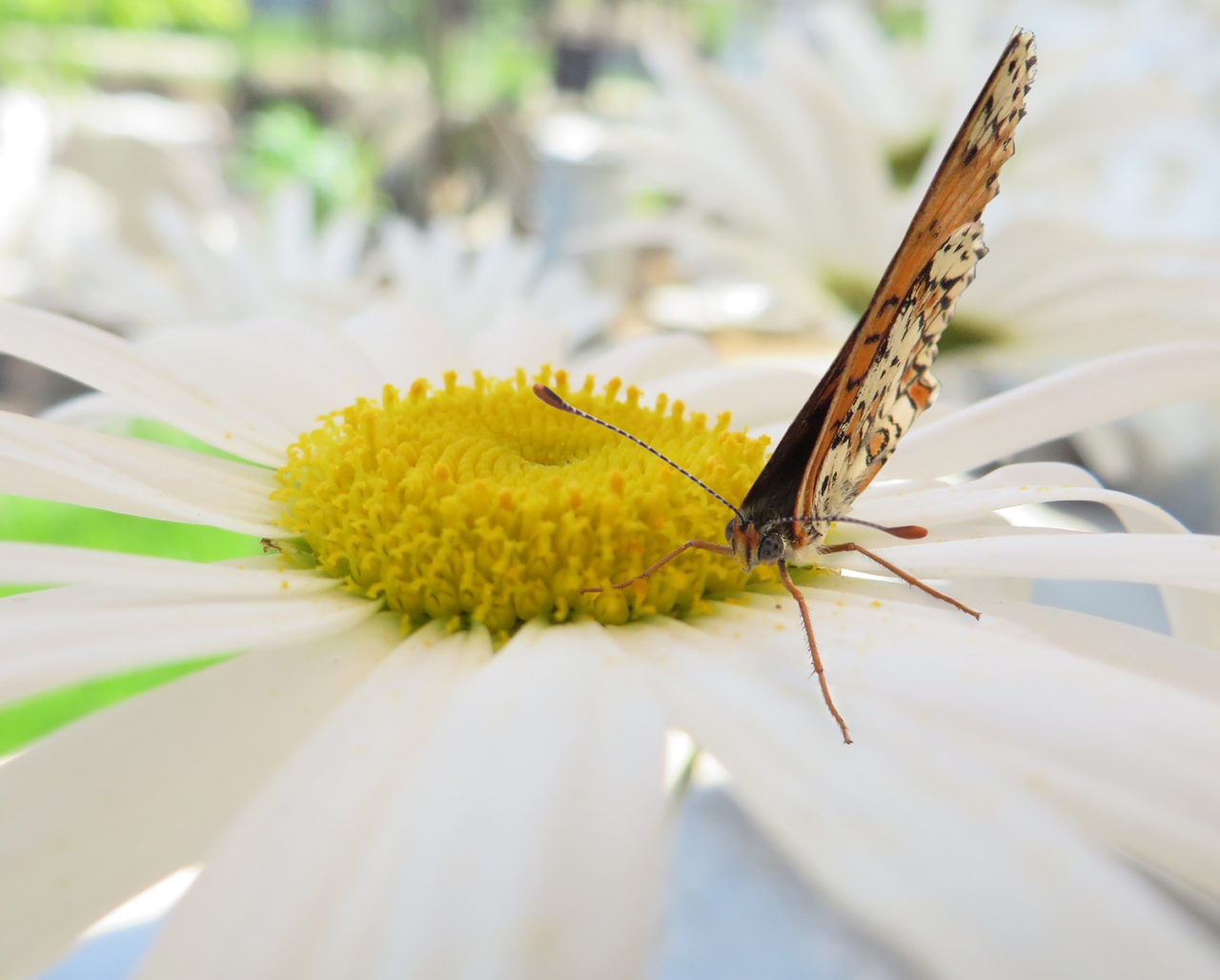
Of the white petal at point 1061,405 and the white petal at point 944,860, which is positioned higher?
the white petal at point 1061,405

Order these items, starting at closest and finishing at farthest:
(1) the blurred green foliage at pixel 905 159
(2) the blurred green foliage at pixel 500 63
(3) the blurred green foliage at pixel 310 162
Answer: (1) the blurred green foliage at pixel 905 159 → (3) the blurred green foliage at pixel 310 162 → (2) the blurred green foliage at pixel 500 63

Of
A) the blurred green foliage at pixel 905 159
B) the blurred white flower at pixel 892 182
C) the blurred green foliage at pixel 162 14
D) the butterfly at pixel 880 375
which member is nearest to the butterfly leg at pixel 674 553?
the butterfly at pixel 880 375

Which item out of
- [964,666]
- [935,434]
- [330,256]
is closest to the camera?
[964,666]

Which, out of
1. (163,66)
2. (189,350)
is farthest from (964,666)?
(163,66)

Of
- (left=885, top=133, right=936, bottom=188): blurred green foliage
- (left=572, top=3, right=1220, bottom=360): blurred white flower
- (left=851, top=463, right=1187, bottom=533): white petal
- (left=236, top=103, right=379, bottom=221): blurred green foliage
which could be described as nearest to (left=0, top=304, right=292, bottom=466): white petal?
(left=851, top=463, right=1187, bottom=533): white petal

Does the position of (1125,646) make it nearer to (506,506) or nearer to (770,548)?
(770,548)

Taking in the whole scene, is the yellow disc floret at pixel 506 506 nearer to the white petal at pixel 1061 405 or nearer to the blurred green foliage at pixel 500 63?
the white petal at pixel 1061 405

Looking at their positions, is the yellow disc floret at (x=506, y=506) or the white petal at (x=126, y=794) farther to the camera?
the yellow disc floret at (x=506, y=506)

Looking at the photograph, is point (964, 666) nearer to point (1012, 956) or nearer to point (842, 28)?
point (1012, 956)
